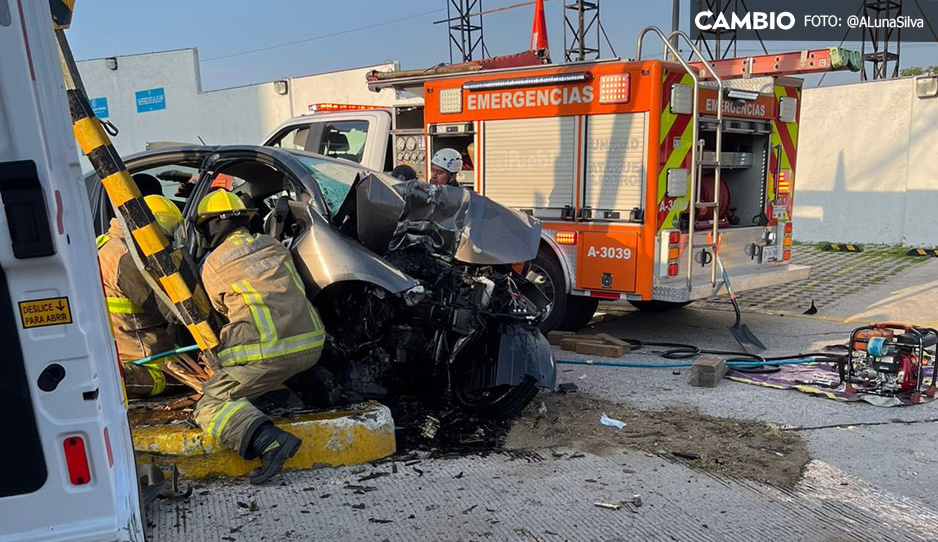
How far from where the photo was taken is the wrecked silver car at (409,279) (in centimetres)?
410

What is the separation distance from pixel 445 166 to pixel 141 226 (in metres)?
3.62

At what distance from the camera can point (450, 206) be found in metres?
4.61

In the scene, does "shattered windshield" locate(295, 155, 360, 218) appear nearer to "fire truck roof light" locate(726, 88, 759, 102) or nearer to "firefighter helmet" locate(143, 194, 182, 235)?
"firefighter helmet" locate(143, 194, 182, 235)

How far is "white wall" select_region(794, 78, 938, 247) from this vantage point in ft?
41.2

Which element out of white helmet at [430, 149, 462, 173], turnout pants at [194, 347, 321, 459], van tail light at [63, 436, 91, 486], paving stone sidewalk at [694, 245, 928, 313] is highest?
white helmet at [430, 149, 462, 173]

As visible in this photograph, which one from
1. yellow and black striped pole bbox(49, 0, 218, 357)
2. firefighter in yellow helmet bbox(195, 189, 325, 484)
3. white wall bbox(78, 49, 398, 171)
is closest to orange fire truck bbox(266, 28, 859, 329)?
firefighter in yellow helmet bbox(195, 189, 325, 484)

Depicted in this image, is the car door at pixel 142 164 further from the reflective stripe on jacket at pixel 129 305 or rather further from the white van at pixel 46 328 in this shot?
the white van at pixel 46 328

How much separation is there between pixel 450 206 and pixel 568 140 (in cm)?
245

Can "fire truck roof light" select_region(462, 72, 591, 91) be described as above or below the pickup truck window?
above

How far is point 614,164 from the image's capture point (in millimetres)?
6480

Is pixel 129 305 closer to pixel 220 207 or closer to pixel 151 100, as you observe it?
pixel 220 207

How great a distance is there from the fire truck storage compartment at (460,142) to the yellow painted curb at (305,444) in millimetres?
3753

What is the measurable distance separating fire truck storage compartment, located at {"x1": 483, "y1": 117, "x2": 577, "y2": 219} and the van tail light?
5.20 m

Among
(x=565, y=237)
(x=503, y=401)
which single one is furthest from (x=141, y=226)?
(x=565, y=237)
